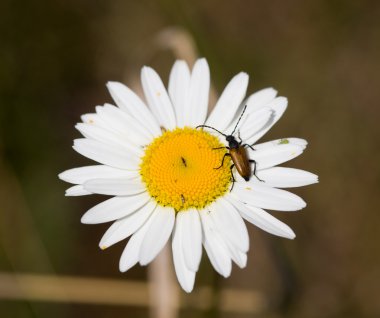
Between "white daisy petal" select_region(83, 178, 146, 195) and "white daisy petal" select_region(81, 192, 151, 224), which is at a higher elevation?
"white daisy petal" select_region(83, 178, 146, 195)

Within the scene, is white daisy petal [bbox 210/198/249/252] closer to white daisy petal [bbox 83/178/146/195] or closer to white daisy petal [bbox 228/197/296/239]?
white daisy petal [bbox 228/197/296/239]

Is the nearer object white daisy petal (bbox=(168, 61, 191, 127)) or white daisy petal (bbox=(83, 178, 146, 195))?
white daisy petal (bbox=(83, 178, 146, 195))

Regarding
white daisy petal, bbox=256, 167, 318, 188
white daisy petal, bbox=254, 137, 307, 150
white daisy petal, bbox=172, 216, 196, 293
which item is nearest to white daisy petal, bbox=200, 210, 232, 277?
white daisy petal, bbox=172, 216, 196, 293

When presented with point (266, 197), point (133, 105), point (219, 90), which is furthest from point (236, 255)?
point (219, 90)

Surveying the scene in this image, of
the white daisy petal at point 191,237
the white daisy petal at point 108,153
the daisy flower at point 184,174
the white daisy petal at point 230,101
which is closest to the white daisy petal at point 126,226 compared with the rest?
the daisy flower at point 184,174

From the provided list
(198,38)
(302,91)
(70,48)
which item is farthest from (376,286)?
(70,48)

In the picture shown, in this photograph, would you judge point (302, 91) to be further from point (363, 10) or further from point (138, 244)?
point (138, 244)

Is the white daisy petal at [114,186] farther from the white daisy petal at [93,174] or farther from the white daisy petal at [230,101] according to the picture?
the white daisy petal at [230,101]
